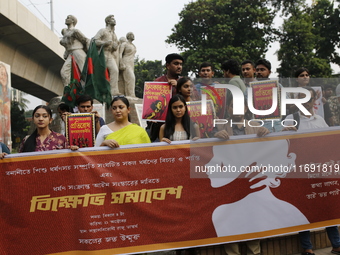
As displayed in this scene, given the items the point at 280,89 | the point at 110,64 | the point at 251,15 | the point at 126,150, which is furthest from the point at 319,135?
the point at 251,15

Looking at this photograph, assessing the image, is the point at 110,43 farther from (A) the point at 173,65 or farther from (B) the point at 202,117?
(B) the point at 202,117

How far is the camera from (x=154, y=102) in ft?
15.7

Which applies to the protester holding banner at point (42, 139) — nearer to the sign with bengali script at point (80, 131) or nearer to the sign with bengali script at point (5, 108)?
the sign with bengali script at point (80, 131)

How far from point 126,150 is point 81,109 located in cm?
148

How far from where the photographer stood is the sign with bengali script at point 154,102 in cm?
475

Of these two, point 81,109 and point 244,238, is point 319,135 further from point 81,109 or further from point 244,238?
point 81,109

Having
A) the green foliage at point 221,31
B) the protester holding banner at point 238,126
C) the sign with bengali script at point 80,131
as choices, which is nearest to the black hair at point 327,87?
the protester holding banner at point 238,126

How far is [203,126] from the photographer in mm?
4262

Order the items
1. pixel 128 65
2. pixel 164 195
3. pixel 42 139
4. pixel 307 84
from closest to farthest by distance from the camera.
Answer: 1. pixel 164 195
2. pixel 42 139
3. pixel 307 84
4. pixel 128 65

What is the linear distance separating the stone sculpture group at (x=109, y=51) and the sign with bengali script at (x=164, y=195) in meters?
8.66

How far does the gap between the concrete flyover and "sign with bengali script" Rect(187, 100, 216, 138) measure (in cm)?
1206

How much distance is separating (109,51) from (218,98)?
32.3 feet

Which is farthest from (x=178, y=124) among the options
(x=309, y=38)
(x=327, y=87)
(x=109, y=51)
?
(x=309, y=38)

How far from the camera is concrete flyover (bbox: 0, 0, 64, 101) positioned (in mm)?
15820
